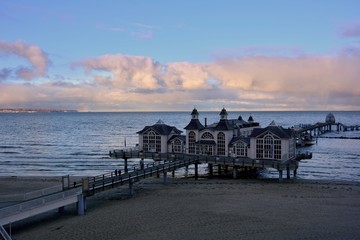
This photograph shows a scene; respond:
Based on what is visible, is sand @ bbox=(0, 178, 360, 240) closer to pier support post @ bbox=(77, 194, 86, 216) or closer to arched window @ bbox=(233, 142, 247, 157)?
pier support post @ bbox=(77, 194, 86, 216)

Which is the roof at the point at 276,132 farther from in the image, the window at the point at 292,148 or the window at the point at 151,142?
the window at the point at 151,142

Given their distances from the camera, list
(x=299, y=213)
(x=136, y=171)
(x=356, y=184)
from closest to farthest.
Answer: (x=299, y=213)
(x=136, y=171)
(x=356, y=184)

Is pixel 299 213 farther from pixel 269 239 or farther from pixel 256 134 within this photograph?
pixel 256 134

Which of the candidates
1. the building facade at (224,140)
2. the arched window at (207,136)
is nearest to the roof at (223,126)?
the building facade at (224,140)

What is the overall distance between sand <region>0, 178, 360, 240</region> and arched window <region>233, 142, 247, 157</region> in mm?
8394

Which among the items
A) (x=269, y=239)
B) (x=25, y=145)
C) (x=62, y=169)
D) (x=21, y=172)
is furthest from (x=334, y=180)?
(x=25, y=145)

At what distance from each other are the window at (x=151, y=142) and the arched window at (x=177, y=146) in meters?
1.99

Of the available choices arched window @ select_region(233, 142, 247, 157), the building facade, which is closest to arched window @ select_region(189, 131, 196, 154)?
the building facade

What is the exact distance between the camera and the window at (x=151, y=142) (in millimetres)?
53719

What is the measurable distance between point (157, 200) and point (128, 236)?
10364 mm

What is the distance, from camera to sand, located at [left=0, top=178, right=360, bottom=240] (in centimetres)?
2472

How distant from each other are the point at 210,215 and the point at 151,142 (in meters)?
26.3

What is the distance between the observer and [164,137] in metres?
53.1

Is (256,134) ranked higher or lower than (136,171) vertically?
higher
